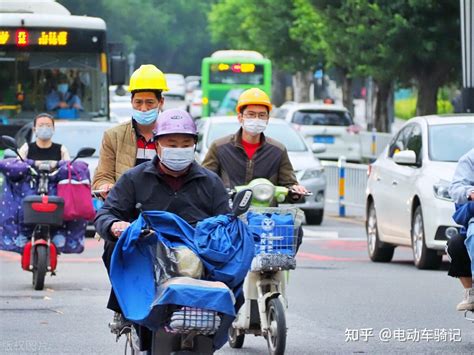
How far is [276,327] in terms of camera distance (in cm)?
992

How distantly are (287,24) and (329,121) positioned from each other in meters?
18.3

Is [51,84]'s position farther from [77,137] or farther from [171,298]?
[171,298]

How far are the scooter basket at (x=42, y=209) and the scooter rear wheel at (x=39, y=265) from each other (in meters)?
0.26

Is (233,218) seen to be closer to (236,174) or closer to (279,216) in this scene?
(279,216)

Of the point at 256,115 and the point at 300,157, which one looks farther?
the point at 300,157

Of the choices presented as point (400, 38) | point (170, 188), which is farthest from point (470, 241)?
point (400, 38)

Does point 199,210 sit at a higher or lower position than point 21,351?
higher

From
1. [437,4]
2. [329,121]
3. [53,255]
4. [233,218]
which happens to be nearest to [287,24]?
[329,121]

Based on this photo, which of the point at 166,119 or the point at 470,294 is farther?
the point at 470,294

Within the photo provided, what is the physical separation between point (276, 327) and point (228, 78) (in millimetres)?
43455

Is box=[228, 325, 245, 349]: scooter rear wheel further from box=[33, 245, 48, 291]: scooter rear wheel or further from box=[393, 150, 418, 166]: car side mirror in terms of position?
box=[393, 150, 418, 166]: car side mirror

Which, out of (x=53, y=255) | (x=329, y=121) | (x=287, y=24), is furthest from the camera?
(x=287, y=24)

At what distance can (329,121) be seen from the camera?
128 feet

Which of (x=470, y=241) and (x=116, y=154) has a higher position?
(x=116, y=154)
